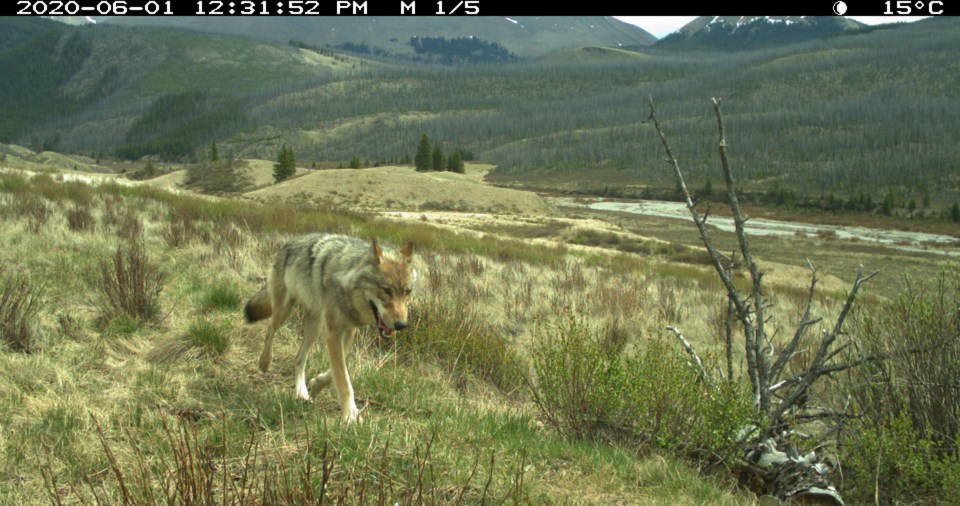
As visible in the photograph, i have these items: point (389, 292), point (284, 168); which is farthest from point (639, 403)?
point (284, 168)

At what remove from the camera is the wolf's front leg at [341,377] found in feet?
12.0

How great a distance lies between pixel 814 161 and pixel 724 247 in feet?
253

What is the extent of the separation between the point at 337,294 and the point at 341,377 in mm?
563

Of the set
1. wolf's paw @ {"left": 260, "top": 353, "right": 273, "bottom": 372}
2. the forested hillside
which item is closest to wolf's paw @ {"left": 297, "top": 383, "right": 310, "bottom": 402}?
wolf's paw @ {"left": 260, "top": 353, "right": 273, "bottom": 372}

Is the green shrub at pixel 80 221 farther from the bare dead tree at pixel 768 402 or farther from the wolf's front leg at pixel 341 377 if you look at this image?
the bare dead tree at pixel 768 402

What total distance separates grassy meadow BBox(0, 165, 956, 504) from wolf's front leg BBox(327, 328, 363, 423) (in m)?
0.13

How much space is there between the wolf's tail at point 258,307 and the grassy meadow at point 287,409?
0.81ft

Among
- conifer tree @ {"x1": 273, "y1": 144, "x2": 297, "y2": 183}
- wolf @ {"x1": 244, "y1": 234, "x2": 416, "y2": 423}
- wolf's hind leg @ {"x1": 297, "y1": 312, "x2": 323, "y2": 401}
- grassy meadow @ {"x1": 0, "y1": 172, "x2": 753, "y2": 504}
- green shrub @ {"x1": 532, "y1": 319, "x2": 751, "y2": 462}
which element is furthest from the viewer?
conifer tree @ {"x1": 273, "y1": 144, "x2": 297, "y2": 183}

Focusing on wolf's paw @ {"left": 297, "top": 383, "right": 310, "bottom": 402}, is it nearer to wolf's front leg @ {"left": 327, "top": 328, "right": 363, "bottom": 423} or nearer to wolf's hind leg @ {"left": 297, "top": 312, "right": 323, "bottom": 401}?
wolf's hind leg @ {"left": 297, "top": 312, "right": 323, "bottom": 401}

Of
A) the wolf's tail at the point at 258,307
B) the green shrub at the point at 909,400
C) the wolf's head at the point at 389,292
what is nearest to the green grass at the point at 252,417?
the wolf's tail at the point at 258,307

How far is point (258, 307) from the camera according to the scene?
4867 millimetres

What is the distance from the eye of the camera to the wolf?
3754 millimetres

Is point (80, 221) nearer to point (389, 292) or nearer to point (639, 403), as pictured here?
point (389, 292)

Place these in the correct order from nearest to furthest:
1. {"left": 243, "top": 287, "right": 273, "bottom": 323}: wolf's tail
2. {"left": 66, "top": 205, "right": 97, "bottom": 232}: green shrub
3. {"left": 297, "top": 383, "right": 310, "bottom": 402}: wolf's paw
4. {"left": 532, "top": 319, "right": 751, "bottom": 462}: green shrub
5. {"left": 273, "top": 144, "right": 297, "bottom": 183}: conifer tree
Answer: {"left": 532, "top": 319, "right": 751, "bottom": 462}: green shrub
{"left": 297, "top": 383, "right": 310, "bottom": 402}: wolf's paw
{"left": 243, "top": 287, "right": 273, "bottom": 323}: wolf's tail
{"left": 66, "top": 205, "right": 97, "bottom": 232}: green shrub
{"left": 273, "top": 144, "right": 297, "bottom": 183}: conifer tree
